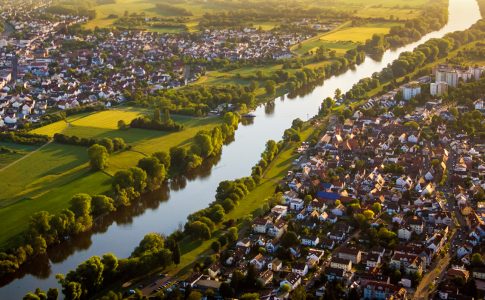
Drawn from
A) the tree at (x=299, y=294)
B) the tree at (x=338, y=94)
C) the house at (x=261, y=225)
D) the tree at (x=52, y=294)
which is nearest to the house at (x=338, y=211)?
the house at (x=261, y=225)

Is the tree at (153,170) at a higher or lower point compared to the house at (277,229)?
higher

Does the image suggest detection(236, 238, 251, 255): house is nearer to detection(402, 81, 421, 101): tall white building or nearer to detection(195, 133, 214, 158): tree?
detection(195, 133, 214, 158): tree

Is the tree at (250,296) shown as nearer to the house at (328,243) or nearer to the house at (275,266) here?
the house at (275,266)

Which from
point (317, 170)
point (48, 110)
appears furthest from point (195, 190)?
point (48, 110)

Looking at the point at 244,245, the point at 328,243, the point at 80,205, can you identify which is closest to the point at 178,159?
the point at 80,205

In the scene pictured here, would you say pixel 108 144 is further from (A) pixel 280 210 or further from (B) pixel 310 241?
(B) pixel 310 241

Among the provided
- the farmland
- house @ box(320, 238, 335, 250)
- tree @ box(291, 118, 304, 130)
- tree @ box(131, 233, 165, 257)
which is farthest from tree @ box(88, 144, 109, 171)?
the farmland
